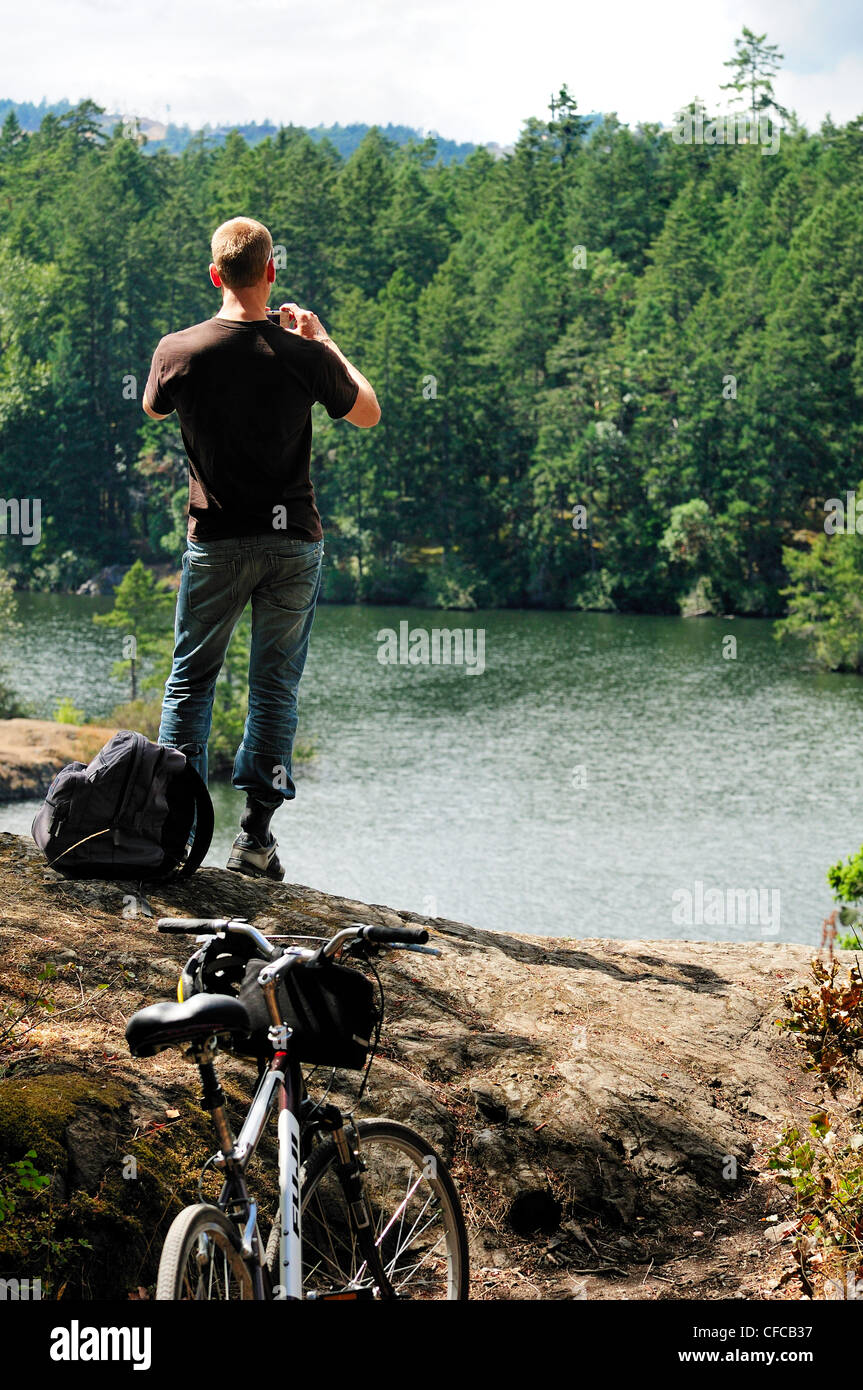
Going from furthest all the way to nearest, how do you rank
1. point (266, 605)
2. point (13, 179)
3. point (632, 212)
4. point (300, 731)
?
point (13, 179) → point (632, 212) → point (300, 731) → point (266, 605)

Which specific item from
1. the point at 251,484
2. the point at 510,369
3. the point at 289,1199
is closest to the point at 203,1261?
the point at 289,1199

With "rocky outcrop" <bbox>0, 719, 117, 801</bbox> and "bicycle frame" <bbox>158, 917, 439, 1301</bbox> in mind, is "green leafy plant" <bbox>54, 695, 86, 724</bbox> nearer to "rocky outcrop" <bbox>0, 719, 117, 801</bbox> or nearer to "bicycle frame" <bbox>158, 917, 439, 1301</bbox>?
"rocky outcrop" <bbox>0, 719, 117, 801</bbox>

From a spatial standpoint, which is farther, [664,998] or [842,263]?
[842,263]

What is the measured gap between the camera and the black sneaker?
4.91m

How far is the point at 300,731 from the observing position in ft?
101

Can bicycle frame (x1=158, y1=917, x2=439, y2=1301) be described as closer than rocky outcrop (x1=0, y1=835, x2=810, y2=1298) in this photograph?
Yes

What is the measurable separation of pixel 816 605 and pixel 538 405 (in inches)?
703

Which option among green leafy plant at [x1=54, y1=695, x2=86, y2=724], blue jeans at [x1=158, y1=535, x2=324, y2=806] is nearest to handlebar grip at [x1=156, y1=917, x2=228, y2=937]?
blue jeans at [x1=158, y1=535, x2=324, y2=806]

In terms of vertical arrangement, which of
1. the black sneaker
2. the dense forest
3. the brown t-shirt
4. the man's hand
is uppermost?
the dense forest

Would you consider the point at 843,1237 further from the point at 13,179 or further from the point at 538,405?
the point at 13,179

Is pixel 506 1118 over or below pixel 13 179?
below

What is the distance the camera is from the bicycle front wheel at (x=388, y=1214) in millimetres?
2648

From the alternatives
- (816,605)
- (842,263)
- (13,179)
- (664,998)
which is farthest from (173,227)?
(664,998)

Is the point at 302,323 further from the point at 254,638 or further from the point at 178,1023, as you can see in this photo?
the point at 178,1023
